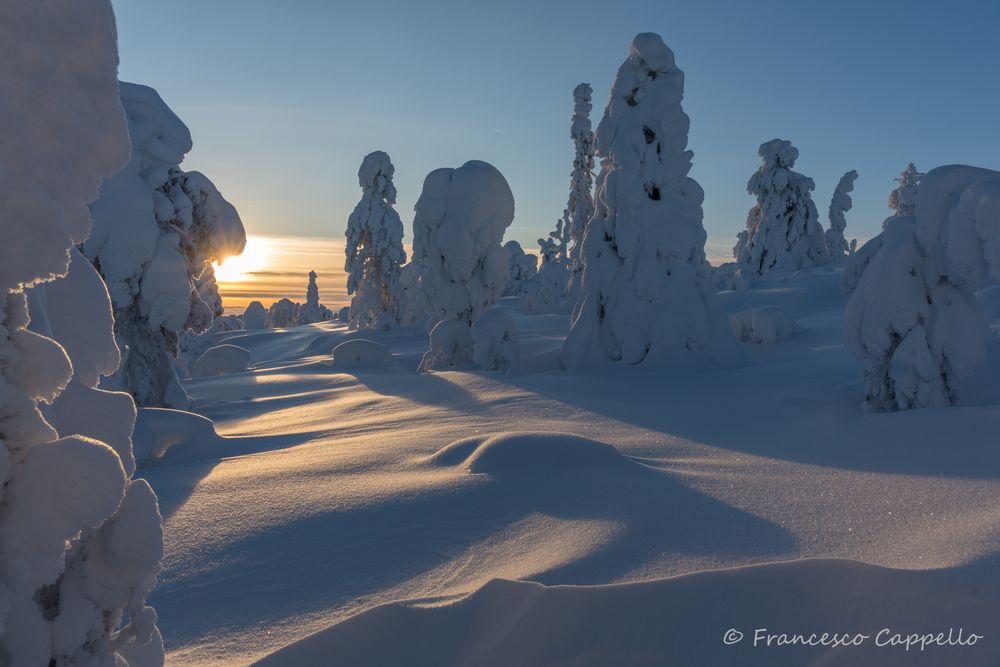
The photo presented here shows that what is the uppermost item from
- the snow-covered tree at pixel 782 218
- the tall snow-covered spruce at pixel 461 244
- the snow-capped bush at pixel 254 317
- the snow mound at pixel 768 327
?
the snow-covered tree at pixel 782 218

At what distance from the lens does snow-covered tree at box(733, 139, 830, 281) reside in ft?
100

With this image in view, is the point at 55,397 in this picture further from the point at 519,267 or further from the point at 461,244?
the point at 519,267

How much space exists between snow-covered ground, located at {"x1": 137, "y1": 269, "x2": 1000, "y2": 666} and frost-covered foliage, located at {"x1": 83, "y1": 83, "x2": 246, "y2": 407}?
354 centimetres

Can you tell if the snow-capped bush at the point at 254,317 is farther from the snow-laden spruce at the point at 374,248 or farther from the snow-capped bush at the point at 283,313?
the snow-laden spruce at the point at 374,248

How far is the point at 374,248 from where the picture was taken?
93.3ft

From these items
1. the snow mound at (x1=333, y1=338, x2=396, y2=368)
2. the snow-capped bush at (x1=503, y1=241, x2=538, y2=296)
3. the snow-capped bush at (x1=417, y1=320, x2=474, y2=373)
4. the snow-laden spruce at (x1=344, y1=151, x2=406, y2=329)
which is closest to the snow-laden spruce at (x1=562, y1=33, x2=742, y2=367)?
the snow-capped bush at (x1=417, y1=320, x2=474, y2=373)

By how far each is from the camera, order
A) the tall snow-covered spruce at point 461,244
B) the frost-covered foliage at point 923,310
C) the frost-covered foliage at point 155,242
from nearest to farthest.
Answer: the frost-covered foliage at point 923,310 → the frost-covered foliage at point 155,242 → the tall snow-covered spruce at point 461,244

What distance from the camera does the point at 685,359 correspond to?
11.4 m

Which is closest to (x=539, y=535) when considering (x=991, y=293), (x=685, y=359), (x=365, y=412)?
(x=365, y=412)

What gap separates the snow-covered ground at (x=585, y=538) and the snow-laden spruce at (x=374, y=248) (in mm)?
21820

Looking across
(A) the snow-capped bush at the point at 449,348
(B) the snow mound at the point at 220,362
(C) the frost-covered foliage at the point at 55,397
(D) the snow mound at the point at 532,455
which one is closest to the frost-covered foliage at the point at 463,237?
(A) the snow-capped bush at the point at 449,348

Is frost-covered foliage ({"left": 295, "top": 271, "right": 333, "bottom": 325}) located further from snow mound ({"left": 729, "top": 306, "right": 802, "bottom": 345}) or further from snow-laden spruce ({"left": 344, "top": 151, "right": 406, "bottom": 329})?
snow mound ({"left": 729, "top": 306, "right": 802, "bottom": 345})

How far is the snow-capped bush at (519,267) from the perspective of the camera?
148ft

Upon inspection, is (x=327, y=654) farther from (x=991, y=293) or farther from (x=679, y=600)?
(x=991, y=293)
